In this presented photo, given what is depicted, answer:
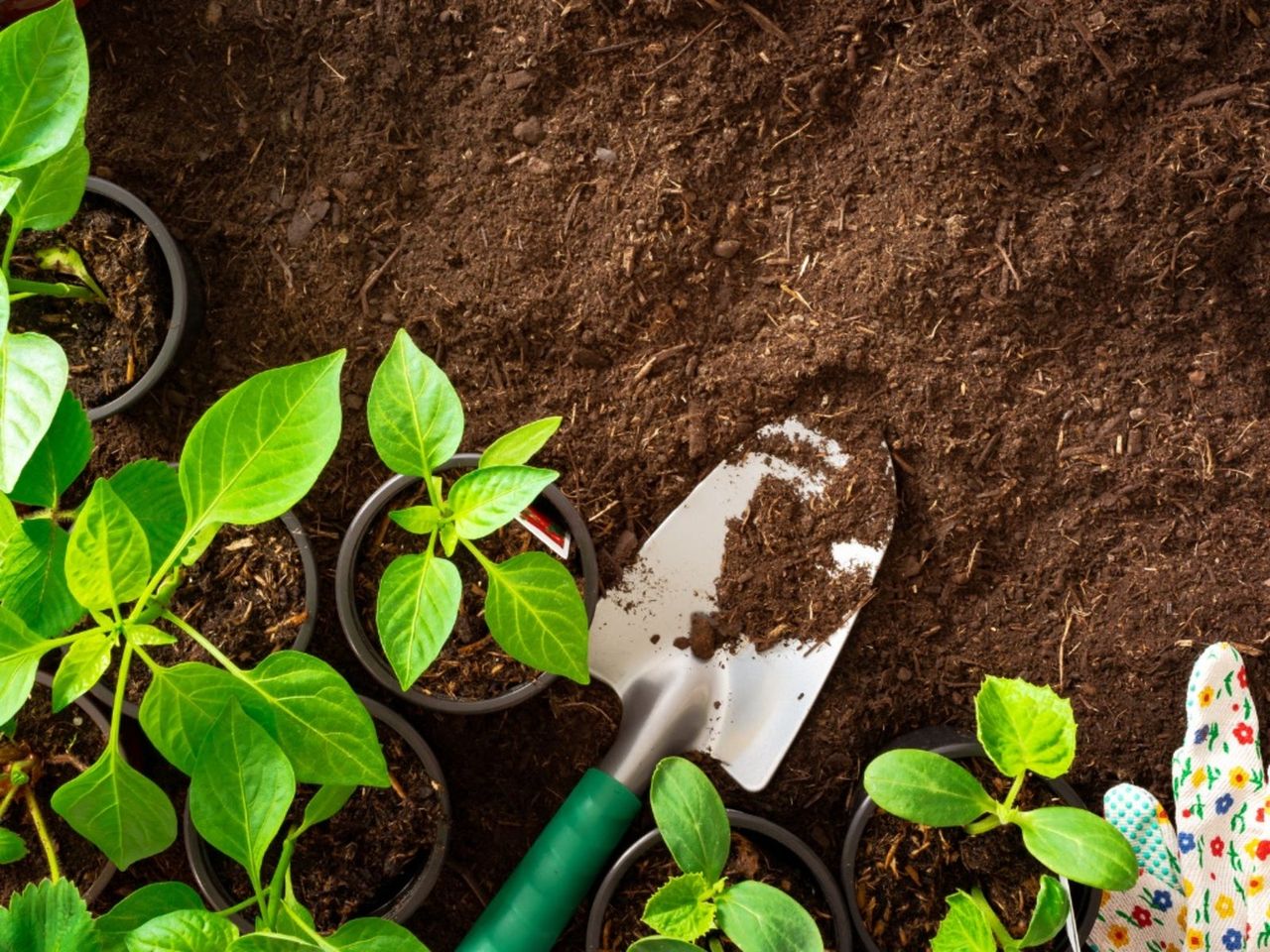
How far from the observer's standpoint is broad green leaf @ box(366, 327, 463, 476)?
0.98m

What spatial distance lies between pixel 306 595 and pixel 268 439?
413 mm

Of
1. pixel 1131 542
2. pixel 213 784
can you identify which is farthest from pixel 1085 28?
pixel 213 784

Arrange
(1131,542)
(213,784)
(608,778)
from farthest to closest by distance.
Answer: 1. (1131,542)
2. (608,778)
3. (213,784)

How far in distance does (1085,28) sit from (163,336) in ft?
4.20

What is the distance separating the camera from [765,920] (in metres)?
1.04

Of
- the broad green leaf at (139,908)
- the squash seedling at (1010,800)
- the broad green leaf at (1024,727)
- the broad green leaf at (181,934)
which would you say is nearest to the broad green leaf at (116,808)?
the broad green leaf at (139,908)

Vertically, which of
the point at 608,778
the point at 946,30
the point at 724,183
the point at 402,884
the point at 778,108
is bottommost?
the point at 402,884

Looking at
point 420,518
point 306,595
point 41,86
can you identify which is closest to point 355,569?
point 306,595

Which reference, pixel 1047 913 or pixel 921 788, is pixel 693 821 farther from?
pixel 1047 913

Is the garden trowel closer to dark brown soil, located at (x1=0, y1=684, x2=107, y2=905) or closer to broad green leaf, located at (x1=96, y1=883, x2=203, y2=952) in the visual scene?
broad green leaf, located at (x1=96, y1=883, x2=203, y2=952)

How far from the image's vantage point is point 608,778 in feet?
4.28

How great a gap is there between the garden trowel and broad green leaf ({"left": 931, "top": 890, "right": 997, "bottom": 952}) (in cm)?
33

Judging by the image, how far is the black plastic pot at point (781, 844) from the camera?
123 centimetres

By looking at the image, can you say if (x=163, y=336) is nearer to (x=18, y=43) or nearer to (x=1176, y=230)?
(x=18, y=43)
